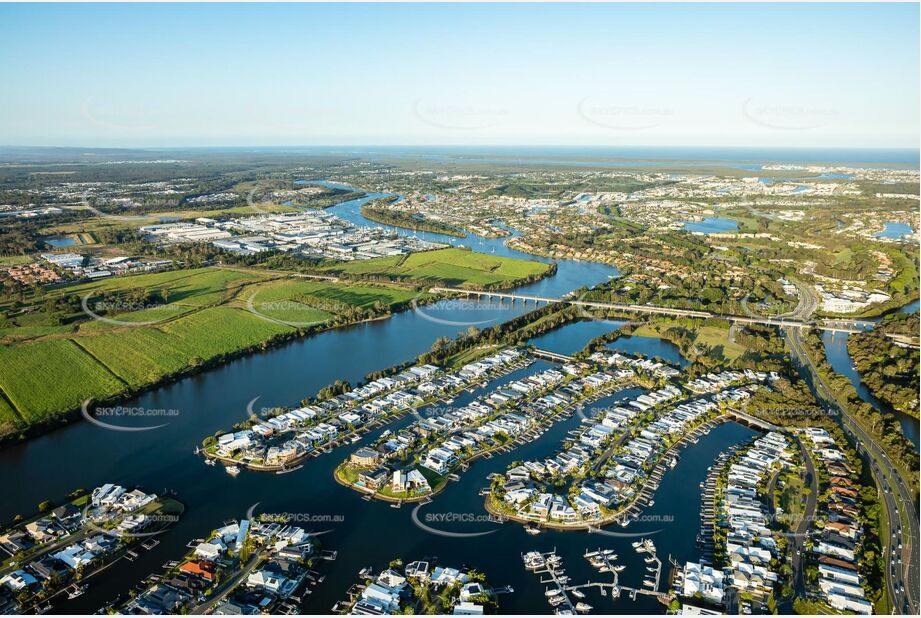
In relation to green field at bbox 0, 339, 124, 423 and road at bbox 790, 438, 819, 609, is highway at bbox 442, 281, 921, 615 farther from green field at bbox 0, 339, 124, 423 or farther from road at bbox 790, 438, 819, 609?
green field at bbox 0, 339, 124, 423

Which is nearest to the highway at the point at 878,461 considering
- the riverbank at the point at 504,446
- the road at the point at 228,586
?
the riverbank at the point at 504,446

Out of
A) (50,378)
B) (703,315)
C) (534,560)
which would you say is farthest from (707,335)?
(50,378)

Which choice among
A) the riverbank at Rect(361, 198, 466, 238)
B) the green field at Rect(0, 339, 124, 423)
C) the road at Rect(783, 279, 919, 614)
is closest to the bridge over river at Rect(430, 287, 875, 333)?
the road at Rect(783, 279, 919, 614)

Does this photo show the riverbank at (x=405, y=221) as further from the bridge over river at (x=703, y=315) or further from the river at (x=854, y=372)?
the river at (x=854, y=372)

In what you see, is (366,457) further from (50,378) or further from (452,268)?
(452,268)

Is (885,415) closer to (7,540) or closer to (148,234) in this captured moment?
(7,540)

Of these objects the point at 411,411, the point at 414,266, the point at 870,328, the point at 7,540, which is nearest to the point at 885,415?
the point at 870,328
